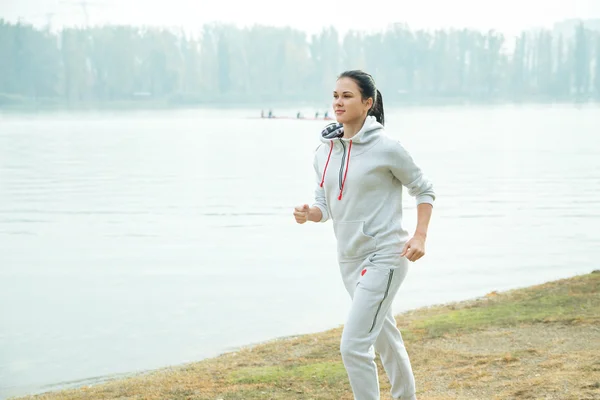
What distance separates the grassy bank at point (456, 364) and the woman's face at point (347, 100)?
2023mm

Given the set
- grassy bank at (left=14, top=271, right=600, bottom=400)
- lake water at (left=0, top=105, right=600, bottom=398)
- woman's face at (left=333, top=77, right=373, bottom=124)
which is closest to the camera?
woman's face at (left=333, top=77, right=373, bottom=124)

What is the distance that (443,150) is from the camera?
5806 centimetres

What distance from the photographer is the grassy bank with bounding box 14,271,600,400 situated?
5.75 meters

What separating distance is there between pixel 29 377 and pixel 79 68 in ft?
474

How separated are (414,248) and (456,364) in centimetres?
242

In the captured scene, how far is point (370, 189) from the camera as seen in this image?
4473 mm

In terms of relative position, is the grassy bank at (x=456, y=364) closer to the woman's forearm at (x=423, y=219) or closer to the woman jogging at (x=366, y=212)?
the woman jogging at (x=366, y=212)

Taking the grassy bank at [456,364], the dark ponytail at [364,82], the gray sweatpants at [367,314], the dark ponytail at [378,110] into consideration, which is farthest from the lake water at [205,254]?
the dark ponytail at [364,82]

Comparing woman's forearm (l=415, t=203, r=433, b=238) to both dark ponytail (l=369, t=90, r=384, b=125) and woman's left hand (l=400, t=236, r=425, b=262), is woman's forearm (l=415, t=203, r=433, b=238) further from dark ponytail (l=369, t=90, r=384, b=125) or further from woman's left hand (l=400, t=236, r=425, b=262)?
dark ponytail (l=369, t=90, r=384, b=125)

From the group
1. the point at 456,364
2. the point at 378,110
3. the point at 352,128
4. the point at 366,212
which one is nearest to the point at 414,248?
the point at 366,212

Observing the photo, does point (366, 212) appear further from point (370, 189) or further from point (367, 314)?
point (367, 314)

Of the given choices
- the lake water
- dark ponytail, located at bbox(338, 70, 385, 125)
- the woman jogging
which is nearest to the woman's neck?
the woman jogging

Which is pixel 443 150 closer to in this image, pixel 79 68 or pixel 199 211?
pixel 199 211

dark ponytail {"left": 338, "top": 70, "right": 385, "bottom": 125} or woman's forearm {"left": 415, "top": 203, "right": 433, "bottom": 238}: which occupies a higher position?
dark ponytail {"left": 338, "top": 70, "right": 385, "bottom": 125}
